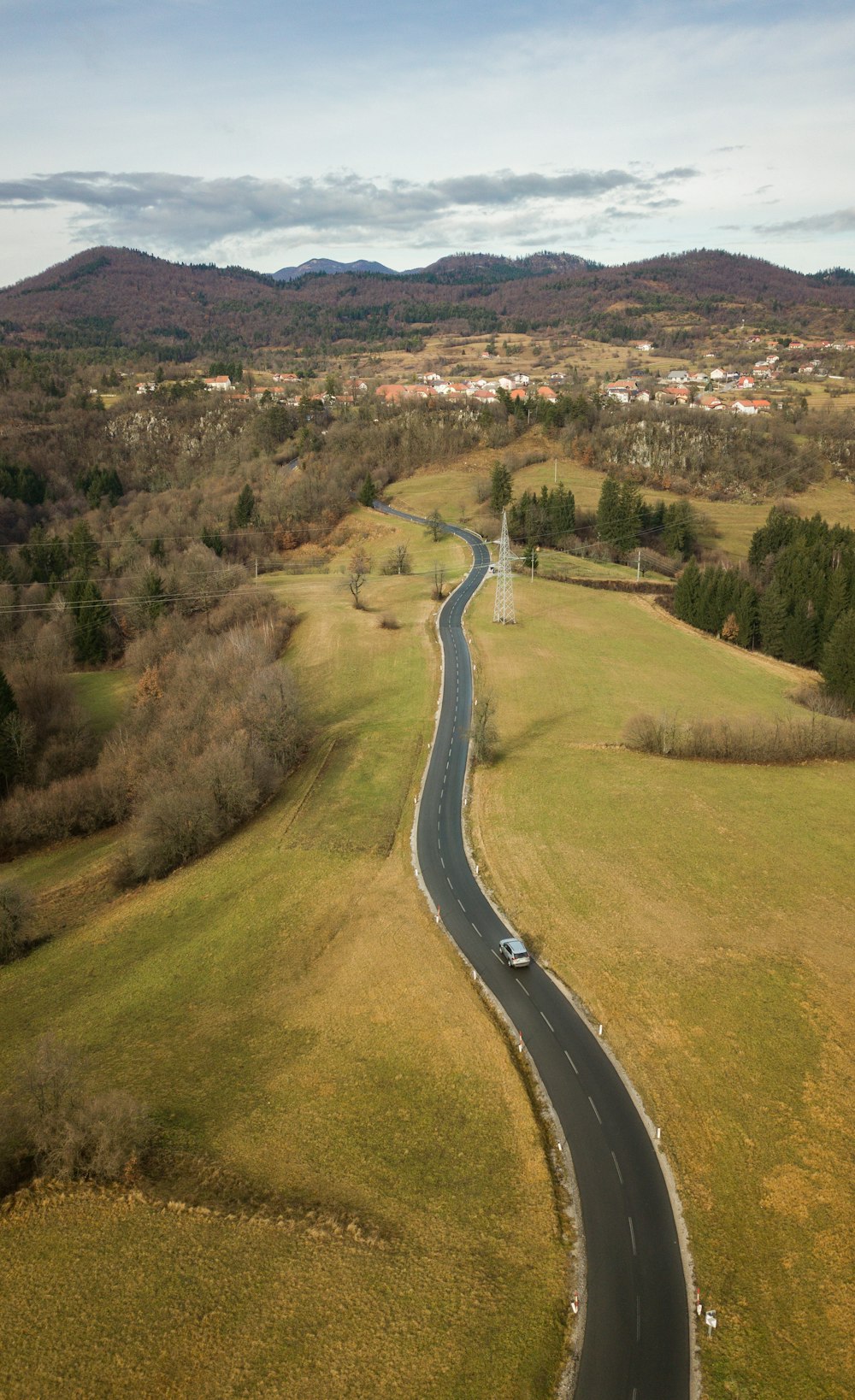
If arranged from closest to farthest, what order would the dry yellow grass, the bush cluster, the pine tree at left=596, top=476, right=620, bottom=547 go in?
the bush cluster, the pine tree at left=596, top=476, right=620, bottom=547, the dry yellow grass

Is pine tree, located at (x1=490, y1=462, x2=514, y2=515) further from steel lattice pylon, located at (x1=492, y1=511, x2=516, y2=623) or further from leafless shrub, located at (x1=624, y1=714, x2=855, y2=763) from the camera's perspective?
leafless shrub, located at (x1=624, y1=714, x2=855, y2=763)

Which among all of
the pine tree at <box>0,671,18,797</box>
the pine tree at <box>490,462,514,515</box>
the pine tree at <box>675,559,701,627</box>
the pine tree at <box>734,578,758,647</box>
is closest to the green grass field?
the pine tree at <box>0,671,18,797</box>

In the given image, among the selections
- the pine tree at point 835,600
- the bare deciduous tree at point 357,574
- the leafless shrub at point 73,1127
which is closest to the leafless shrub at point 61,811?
the leafless shrub at point 73,1127

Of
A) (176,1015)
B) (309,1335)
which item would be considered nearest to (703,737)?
(176,1015)

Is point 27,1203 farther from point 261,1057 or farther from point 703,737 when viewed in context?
point 703,737

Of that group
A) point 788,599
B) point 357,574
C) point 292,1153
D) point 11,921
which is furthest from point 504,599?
point 292,1153

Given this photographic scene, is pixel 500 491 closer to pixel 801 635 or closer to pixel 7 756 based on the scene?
pixel 801 635
